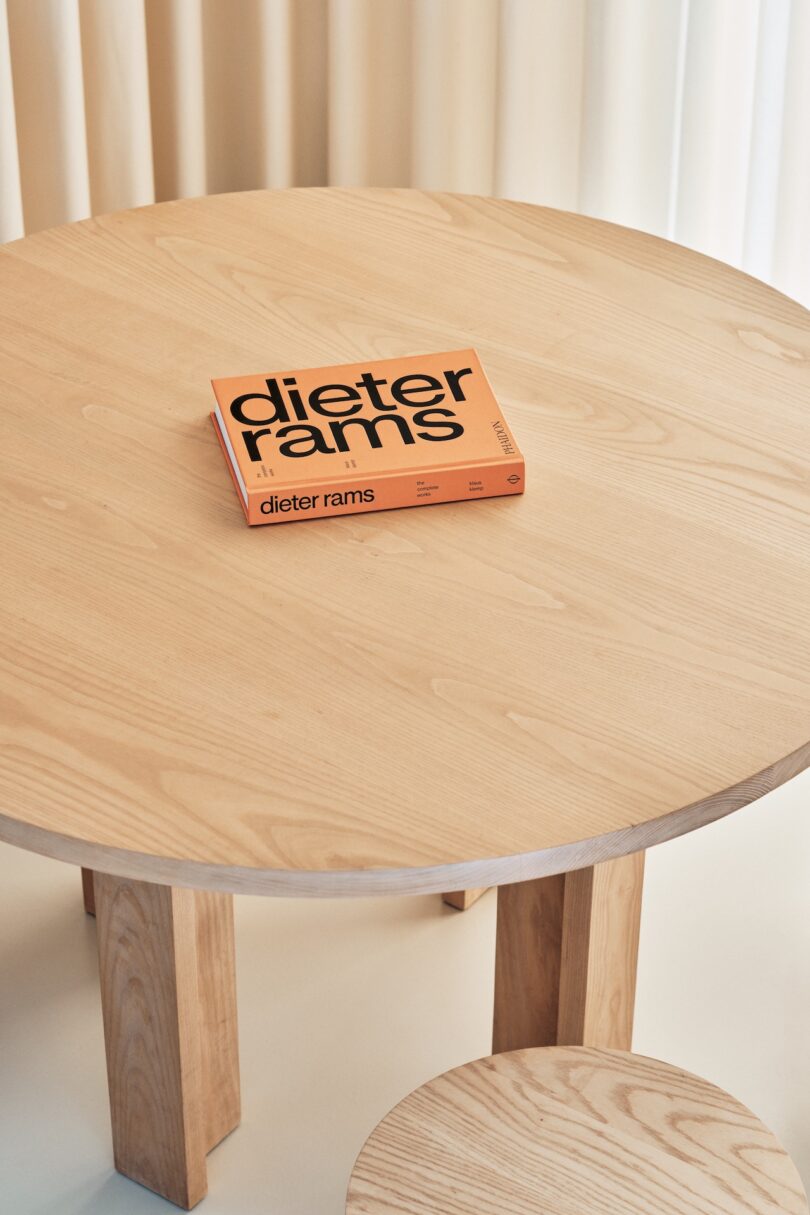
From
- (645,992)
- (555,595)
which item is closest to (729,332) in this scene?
(555,595)

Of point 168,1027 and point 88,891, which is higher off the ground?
point 168,1027

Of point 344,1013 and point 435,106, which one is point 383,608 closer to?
point 344,1013

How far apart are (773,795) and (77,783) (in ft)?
4.39

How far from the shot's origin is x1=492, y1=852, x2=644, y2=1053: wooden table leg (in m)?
1.31

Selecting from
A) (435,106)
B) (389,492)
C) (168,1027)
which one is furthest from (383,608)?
(435,106)

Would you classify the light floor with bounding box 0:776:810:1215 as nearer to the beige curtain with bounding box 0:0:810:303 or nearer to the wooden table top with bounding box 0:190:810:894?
the wooden table top with bounding box 0:190:810:894

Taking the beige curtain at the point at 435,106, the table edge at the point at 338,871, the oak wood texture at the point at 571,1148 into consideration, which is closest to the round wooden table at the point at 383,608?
the table edge at the point at 338,871

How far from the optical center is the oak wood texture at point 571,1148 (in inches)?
41.2

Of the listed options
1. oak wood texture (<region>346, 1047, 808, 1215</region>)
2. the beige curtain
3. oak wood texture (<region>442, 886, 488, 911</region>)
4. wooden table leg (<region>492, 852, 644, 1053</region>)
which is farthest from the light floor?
the beige curtain

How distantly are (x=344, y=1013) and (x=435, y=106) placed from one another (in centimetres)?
150

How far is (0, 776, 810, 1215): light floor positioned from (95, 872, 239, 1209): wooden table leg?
0.04 metres

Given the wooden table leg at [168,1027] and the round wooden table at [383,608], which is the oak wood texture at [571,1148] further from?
the wooden table leg at [168,1027]

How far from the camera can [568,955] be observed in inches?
52.6

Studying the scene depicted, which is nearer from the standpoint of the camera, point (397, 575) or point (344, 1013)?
point (397, 575)
